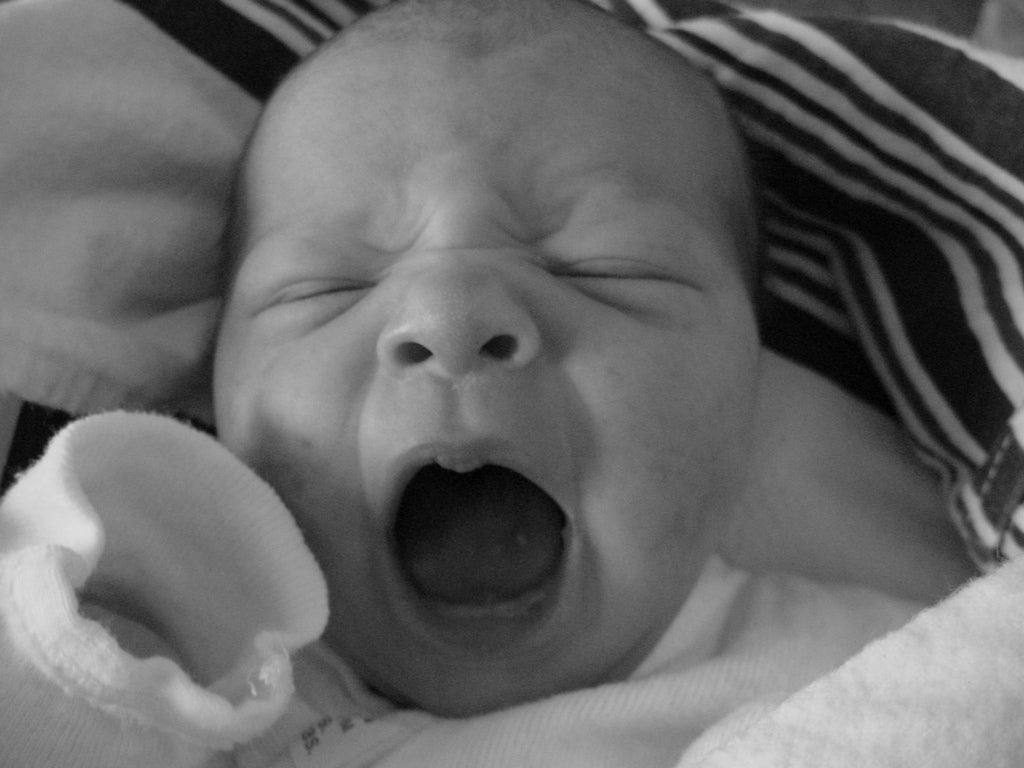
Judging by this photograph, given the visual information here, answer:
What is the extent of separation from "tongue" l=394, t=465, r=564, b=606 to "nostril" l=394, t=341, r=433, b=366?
3.6 inches

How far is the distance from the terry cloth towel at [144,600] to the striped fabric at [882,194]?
1.60ft

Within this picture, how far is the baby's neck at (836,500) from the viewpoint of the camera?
1116mm

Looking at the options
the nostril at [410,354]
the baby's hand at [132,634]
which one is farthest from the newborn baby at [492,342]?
the baby's hand at [132,634]

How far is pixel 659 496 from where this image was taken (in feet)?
2.74

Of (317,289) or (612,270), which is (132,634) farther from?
(612,270)

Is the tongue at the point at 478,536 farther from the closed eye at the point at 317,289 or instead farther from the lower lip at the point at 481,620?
the closed eye at the point at 317,289

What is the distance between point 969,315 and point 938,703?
522 mm

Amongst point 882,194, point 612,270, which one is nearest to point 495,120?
point 612,270

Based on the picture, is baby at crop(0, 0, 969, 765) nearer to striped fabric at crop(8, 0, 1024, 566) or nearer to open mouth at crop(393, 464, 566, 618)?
open mouth at crop(393, 464, 566, 618)

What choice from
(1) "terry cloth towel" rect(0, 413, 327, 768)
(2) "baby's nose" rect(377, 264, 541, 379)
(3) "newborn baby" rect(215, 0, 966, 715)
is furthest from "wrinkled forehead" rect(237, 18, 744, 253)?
(1) "terry cloth towel" rect(0, 413, 327, 768)

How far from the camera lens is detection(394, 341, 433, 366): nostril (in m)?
0.79

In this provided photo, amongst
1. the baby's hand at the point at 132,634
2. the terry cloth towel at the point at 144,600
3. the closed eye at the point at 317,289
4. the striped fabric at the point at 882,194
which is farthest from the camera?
the striped fabric at the point at 882,194

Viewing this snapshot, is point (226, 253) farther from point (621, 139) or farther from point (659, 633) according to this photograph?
point (659, 633)

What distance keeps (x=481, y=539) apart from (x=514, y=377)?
126 millimetres
